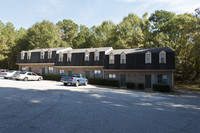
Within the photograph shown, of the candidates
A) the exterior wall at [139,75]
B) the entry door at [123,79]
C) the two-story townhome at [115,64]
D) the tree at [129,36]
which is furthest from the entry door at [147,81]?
the tree at [129,36]

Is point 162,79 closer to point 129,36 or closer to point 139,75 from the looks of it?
point 139,75

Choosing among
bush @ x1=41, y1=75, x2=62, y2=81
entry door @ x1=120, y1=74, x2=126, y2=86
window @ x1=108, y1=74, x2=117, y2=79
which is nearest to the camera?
entry door @ x1=120, y1=74, x2=126, y2=86

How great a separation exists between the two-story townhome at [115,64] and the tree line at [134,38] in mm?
7573

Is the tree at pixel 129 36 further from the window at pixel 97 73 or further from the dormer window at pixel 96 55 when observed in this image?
the window at pixel 97 73

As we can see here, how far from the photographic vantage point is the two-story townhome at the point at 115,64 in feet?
72.1

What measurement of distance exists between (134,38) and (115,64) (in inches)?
672

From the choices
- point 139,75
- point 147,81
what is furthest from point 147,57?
point 147,81

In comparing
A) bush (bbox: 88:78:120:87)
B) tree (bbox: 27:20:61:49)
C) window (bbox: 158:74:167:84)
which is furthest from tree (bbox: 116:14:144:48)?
tree (bbox: 27:20:61:49)

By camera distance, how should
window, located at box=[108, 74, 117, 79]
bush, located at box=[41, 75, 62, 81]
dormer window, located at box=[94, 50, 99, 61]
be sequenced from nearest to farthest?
window, located at box=[108, 74, 117, 79]
dormer window, located at box=[94, 50, 99, 61]
bush, located at box=[41, 75, 62, 81]

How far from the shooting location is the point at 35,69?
34.1 metres

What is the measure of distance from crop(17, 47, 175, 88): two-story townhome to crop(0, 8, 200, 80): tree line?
24.8ft

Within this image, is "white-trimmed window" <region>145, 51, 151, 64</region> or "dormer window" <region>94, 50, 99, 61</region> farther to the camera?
"dormer window" <region>94, 50, 99, 61</region>

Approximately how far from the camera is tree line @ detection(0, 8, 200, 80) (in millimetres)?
32812

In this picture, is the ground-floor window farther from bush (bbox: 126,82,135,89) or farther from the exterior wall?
bush (bbox: 126,82,135,89)
